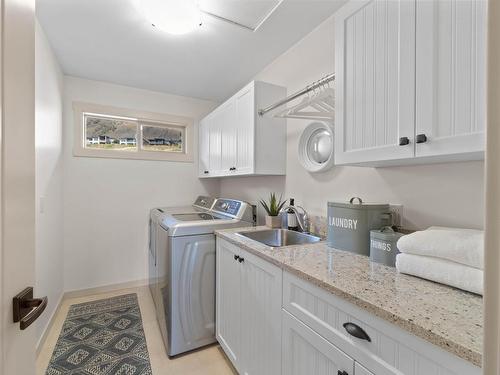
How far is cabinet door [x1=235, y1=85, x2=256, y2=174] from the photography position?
6.60 feet

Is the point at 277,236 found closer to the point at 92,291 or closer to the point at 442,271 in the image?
the point at 442,271

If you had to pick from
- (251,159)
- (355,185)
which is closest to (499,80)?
(355,185)

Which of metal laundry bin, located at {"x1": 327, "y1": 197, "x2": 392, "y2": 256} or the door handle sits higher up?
metal laundry bin, located at {"x1": 327, "y1": 197, "x2": 392, "y2": 256}

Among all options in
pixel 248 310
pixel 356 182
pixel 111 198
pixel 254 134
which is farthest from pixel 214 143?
pixel 248 310

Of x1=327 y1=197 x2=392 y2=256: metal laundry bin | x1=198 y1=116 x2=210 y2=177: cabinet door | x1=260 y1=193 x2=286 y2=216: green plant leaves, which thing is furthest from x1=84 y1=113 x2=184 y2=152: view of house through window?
x1=327 y1=197 x2=392 y2=256: metal laundry bin

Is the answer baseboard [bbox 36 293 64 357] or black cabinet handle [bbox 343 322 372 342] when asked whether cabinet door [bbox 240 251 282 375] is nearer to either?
black cabinet handle [bbox 343 322 372 342]

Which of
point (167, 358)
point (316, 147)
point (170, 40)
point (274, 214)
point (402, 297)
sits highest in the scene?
point (170, 40)

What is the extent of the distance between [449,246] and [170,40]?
2.25 meters

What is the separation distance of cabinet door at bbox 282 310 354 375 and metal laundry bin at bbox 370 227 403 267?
1.46 ft

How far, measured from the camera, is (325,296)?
0.92 m

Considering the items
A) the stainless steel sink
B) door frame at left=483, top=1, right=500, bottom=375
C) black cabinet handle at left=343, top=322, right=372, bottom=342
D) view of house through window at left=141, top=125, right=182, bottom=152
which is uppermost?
view of house through window at left=141, top=125, right=182, bottom=152

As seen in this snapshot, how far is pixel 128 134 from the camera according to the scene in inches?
121

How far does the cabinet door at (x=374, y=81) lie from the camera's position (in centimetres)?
96

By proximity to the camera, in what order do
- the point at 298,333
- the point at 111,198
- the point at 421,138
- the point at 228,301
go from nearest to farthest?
the point at 421,138
the point at 298,333
the point at 228,301
the point at 111,198
